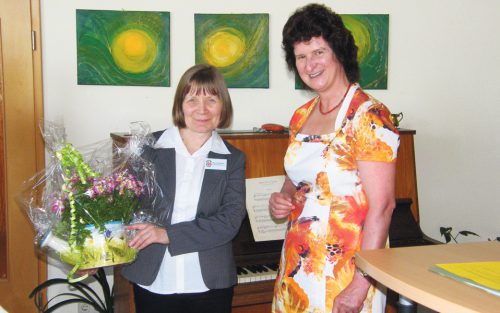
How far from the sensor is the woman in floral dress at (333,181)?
1510 millimetres

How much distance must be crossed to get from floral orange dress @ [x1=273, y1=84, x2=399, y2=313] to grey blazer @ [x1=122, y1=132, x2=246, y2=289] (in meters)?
0.27

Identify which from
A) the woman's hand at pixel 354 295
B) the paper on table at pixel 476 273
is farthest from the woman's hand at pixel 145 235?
the paper on table at pixel 476 273

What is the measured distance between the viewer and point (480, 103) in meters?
3.62

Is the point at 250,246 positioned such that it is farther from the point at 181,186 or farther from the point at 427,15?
the point at 427,15

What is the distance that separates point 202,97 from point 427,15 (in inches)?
86.9

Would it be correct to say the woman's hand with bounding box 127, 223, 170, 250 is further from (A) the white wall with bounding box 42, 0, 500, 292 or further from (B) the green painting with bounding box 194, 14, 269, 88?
(B) the green painting with bounding box 194, 14, 269, 88

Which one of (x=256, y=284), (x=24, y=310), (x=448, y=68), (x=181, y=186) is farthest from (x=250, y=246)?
(x=448, y=68)

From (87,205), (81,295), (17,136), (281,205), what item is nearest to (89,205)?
(87,205)

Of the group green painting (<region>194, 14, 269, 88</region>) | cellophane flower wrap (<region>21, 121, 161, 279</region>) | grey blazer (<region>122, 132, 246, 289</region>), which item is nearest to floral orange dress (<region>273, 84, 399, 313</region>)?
grey blazer (<region>122, 132, 246, 289</region>)

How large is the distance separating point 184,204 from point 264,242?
2.83 ft

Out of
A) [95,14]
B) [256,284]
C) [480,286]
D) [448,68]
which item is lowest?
[256,284]

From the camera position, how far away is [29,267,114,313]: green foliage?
274cm

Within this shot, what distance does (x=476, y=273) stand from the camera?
3.43 ft

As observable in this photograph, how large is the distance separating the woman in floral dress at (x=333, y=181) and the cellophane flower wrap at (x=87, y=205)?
49 centimetres
